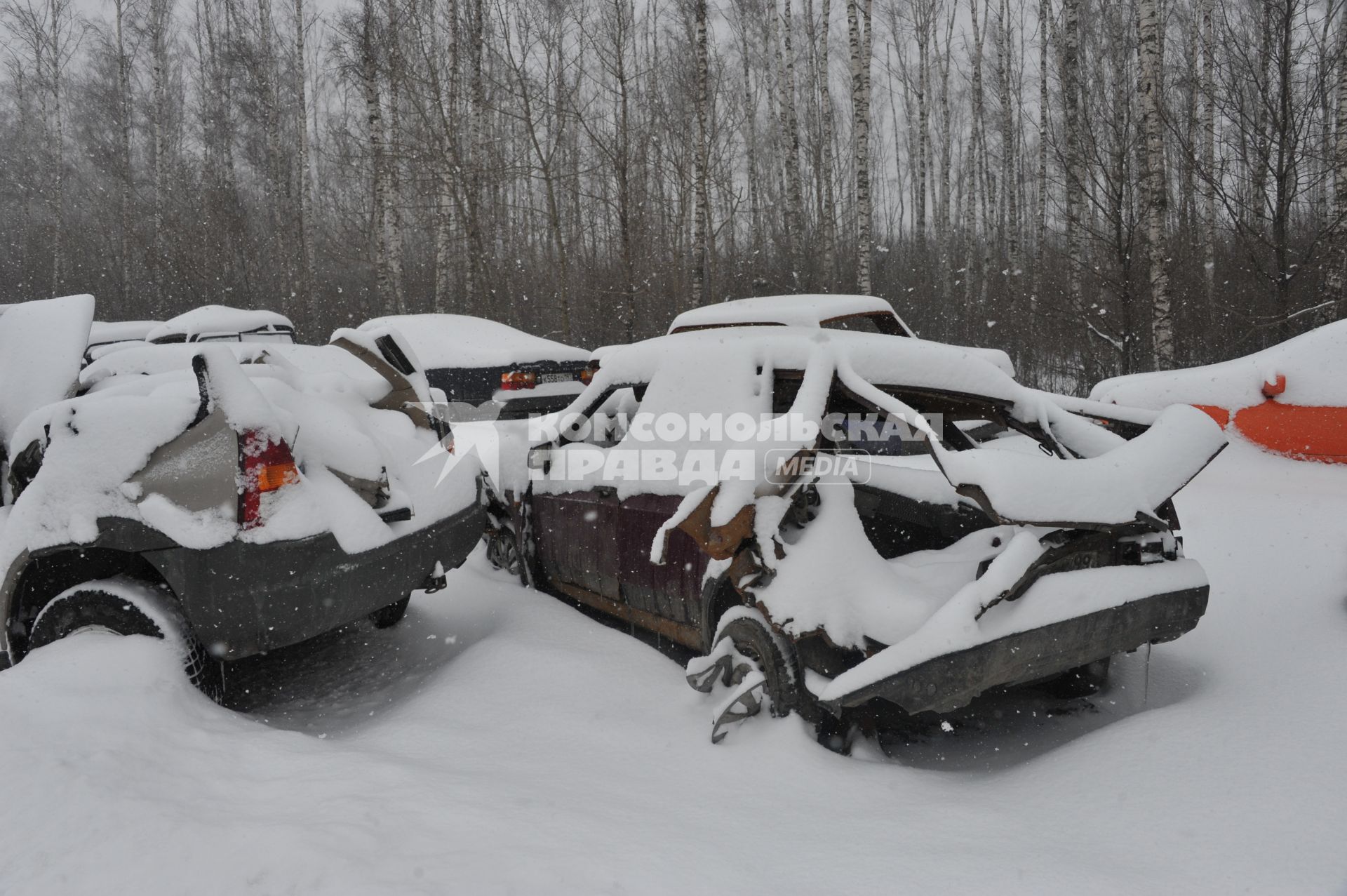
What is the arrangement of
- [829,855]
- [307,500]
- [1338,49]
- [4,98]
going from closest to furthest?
1. [829,855]
2. [307,500]
3. [1338,49]
4. [4,98]

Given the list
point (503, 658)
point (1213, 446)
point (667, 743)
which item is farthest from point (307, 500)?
point (1213, 446)

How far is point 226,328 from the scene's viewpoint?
10.8m

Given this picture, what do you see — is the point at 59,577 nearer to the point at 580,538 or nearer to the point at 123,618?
the point at 123,618

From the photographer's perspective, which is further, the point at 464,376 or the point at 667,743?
the point at 464,376

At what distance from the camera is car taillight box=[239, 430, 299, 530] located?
3330 millimetres

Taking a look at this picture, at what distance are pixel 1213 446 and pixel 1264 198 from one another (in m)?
8.65

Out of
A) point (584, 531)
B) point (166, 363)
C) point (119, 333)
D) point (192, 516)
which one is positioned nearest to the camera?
point (192, 516)

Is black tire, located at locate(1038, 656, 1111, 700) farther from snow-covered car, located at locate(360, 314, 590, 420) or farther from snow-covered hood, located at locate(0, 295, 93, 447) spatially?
snow-covered car, located at locate(360, 314, 590, 420)

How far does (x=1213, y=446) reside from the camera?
339cm

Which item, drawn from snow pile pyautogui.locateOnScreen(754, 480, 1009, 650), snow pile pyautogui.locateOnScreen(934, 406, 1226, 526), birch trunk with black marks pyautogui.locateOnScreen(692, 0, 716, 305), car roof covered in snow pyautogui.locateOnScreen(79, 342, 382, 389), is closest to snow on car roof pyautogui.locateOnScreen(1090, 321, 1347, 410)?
snow pile pyautogui.locateOnScreen(934, 406, 1226, 526)

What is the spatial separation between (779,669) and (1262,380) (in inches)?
206

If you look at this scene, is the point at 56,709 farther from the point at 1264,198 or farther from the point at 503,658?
the point at 1264,198

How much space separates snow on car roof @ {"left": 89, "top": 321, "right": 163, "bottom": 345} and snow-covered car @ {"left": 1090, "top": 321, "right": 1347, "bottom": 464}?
13.5 meters

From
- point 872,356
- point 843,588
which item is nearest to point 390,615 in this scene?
point 843,588
